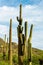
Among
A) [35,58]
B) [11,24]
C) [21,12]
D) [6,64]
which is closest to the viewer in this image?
[21,12]

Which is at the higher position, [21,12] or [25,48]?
[21,12]

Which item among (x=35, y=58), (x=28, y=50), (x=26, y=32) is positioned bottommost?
(x=35, y=58)

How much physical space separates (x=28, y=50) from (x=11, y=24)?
6053 millimetres

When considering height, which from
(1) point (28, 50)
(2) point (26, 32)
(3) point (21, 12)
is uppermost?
(3) point (21, 12)

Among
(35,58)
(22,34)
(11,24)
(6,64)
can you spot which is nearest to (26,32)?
(22,34)

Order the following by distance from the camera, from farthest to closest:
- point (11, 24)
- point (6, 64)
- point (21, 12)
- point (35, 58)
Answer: point (35, 58) < point (6, 64) < point (11, 24) < point (21, 12)

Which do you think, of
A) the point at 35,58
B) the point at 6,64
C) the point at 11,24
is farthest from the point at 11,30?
the point at 35,58

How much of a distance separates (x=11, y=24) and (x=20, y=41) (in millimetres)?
5793

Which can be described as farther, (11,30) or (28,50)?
(11,30)

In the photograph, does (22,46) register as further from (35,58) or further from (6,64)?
(35,58)

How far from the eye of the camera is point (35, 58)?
32406 mm

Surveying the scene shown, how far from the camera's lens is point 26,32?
17578mm

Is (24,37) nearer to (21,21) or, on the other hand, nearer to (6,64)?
(21,21)

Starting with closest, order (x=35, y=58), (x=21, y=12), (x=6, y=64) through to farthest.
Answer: (x=21, y=12), (x=6, y=64), (x=35, y=58)
